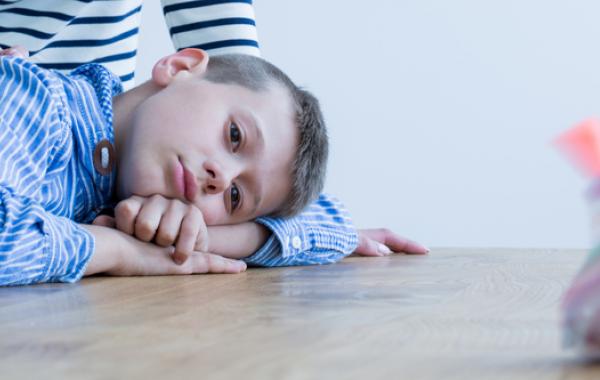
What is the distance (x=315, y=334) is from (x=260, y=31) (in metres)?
2.90

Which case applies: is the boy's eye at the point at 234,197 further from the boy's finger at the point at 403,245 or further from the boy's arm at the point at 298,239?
the boy's finger at the point at 403,245

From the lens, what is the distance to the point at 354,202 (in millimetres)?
3607

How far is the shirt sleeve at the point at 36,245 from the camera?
1025mm

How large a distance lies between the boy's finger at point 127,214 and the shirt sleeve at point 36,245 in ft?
0.26

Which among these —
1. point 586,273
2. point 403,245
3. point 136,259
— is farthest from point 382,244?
point 586,273

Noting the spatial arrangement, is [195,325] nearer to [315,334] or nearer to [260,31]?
[315,334]

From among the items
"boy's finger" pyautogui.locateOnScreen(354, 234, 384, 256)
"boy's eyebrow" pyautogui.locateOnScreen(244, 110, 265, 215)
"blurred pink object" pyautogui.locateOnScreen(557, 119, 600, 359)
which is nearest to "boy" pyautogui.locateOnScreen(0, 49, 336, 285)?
"boy's eyebrow" pyautogui.locateOnScreen(244, 110, 265, 215)

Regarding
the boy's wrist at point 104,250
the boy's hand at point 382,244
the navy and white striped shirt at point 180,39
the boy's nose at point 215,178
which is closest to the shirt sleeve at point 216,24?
the navy and white striped shirt at point 180,39

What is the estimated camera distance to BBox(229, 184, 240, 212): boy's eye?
1.29 m

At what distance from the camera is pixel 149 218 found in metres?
1.17

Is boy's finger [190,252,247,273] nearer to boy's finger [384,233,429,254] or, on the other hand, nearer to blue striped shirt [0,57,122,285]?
blue striped shirt [0,57,122,285]

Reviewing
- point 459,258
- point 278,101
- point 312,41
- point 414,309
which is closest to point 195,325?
point 414,309

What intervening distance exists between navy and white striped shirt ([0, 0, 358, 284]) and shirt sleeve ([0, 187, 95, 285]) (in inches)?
12.9

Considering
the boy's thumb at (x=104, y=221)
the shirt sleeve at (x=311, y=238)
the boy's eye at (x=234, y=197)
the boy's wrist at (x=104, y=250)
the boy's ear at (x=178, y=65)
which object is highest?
the boy's ear at (x=178, y=65)
